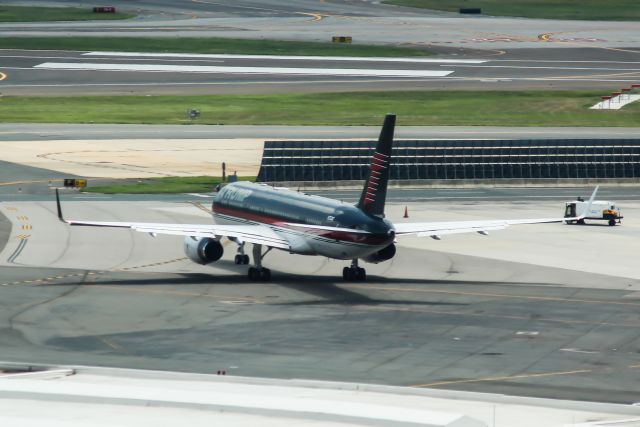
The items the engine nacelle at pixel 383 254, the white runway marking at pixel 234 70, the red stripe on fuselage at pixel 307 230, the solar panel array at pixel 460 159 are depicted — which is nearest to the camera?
the red stripe on fuselage at pixel 307 230

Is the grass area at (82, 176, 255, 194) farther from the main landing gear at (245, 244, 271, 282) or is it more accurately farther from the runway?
the runway

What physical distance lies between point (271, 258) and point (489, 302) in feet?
59.4

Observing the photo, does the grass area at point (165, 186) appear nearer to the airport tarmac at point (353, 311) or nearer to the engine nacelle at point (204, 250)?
the airport tarmac at point (353, 311)

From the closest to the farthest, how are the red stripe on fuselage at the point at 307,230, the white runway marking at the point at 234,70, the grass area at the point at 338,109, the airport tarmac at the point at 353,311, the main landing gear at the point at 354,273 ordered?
the airport tarmac at the point at 353,311 < the red stripe on fuselage at the point at 307,230 < the main landing gear at the point at 354,273 < the grass area at the point at 338,109 < the white runway marking at the point at 234,70

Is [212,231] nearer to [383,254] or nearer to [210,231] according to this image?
[210,231]

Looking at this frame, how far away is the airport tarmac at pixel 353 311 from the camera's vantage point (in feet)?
178

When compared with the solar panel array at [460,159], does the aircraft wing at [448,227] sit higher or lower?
higher

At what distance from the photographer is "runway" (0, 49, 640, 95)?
173250 mm

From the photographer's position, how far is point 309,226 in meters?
72.5

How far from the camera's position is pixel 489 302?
69688 millimetres

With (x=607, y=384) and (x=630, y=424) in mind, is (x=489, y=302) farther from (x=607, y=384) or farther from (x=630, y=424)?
(x=630, y=424)

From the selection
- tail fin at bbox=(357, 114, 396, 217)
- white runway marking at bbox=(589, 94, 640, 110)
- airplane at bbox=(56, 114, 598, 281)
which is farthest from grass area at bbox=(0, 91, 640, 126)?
tail fin at bbox=(357, 114, 396, 217)

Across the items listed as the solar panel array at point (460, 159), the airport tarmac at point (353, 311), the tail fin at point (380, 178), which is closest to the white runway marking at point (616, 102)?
the solar panel array at point (460, 159)

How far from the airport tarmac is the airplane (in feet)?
5.84
